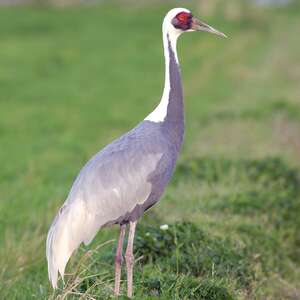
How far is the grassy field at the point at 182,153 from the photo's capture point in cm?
645

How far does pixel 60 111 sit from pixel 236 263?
9060 mm

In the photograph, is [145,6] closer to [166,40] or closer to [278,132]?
[278,132]

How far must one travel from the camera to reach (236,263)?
21.3 feet

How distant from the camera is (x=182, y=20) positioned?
19.9 ft

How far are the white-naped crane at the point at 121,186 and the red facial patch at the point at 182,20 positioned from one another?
0.69ft

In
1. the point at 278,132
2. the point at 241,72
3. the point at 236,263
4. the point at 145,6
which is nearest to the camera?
the point at 236,263

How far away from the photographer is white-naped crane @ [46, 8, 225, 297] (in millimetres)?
5453

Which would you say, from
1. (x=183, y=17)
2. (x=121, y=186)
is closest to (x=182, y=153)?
(x=183, y=17)

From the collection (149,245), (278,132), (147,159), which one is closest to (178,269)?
(149,245)

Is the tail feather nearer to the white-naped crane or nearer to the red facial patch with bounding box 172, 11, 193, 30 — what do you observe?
the white-naped crane

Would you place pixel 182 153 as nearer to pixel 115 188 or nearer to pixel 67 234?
pixel 115 188

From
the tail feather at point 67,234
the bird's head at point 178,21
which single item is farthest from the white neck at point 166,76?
the tail feather at point 67,234

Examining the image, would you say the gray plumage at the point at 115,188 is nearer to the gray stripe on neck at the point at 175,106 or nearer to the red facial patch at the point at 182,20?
the gray stripe on neck at the point at 175,106

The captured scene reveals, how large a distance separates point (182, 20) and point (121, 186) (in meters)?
1.15
